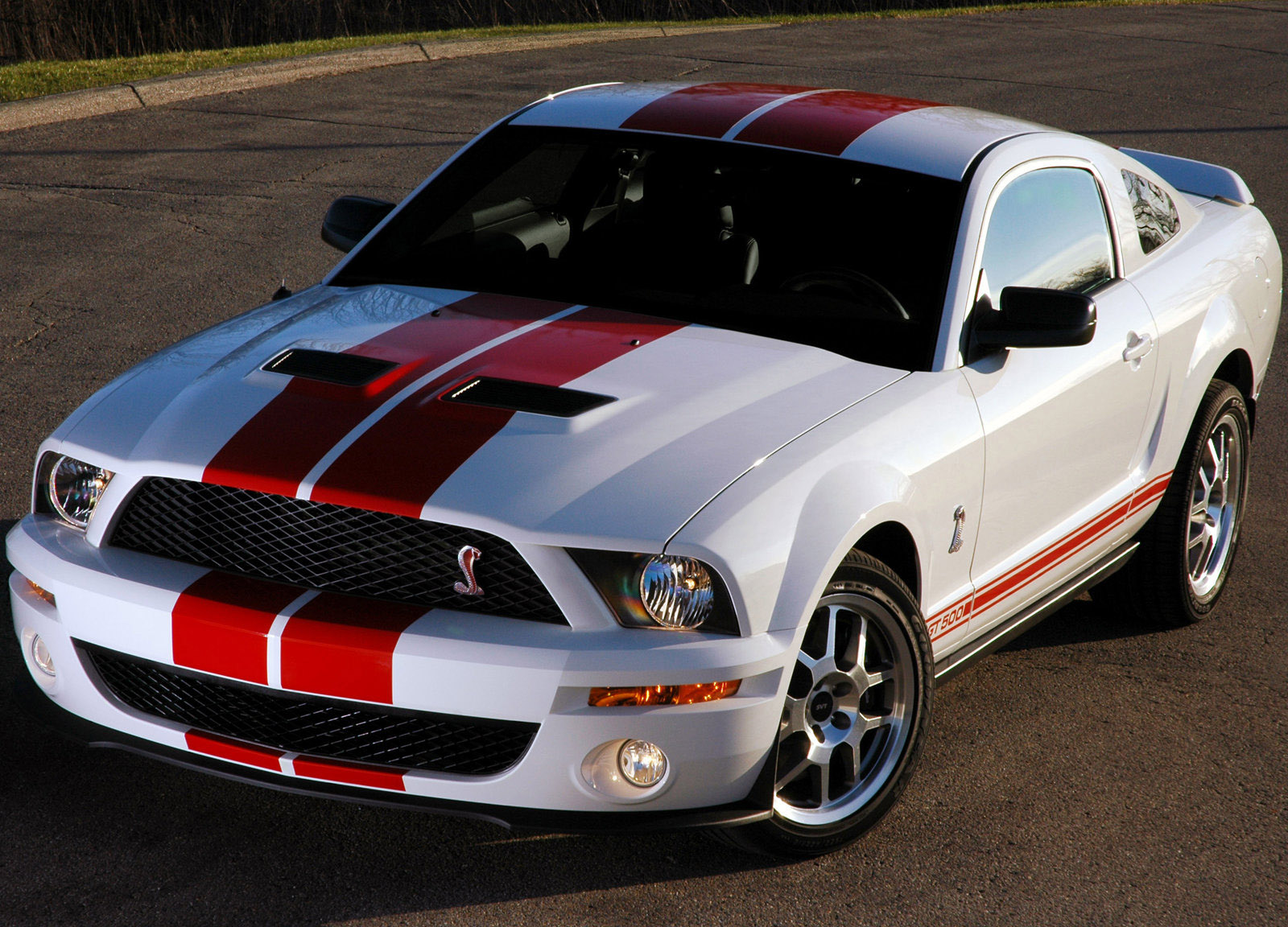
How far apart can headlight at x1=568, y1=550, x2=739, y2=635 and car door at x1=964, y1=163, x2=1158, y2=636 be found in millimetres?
1056

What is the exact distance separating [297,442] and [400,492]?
0.31 m

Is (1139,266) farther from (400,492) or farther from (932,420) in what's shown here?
(400,492)

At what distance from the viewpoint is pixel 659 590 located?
9.61 ft

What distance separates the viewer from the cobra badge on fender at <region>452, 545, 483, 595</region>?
9.66 feet

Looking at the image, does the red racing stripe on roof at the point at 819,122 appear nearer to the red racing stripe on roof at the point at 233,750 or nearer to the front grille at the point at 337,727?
the front grille at the point at 337,727

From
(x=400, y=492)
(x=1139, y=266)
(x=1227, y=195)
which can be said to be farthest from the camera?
(x=1227, y=195)

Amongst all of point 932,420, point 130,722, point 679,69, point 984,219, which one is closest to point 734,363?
point 932,420

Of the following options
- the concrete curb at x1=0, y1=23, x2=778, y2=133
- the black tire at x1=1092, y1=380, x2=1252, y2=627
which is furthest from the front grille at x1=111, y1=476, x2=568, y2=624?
the concrete curb at x1=0, y1=23, x2=778, y2=133

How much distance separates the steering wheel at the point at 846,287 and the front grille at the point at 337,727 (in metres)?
1.60

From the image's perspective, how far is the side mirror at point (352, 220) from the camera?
4703 millimetres

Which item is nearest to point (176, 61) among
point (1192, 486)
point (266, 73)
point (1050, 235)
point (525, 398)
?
point (266, 73)

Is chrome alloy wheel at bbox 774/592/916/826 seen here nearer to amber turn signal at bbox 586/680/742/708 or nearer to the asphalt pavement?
the asphalt pavement

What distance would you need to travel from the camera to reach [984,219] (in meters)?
4.00

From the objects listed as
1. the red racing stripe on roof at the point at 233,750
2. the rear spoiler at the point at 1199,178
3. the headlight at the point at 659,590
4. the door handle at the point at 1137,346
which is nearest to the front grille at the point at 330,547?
the headlight at the point at 659,590
